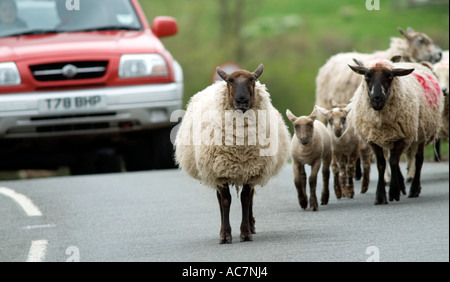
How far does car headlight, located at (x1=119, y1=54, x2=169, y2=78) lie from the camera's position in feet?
52.3

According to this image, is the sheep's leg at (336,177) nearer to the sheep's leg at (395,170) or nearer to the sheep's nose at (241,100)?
the sheep's leg at (395,170)

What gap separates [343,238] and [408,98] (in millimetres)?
3909

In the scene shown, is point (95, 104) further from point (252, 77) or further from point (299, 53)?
point (299, 53)

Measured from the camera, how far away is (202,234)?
1198cm

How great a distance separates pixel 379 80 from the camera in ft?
45.9

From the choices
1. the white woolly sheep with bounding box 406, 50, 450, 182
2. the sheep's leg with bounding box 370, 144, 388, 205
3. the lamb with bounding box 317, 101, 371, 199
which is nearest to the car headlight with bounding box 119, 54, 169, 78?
the lamb with bounding box 317, 101, 371, 199

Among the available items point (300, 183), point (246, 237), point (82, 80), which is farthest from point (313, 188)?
point (82, 80)

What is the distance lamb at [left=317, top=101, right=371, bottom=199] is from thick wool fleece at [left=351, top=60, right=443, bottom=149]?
18 centimetres

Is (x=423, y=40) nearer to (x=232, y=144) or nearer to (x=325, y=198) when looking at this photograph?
(x=325, y=198)

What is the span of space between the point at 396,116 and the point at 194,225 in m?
3.00

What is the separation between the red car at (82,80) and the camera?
615 inches

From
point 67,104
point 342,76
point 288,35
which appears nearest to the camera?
point 67,104

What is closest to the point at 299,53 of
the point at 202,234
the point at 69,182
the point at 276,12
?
the point at 276,12
